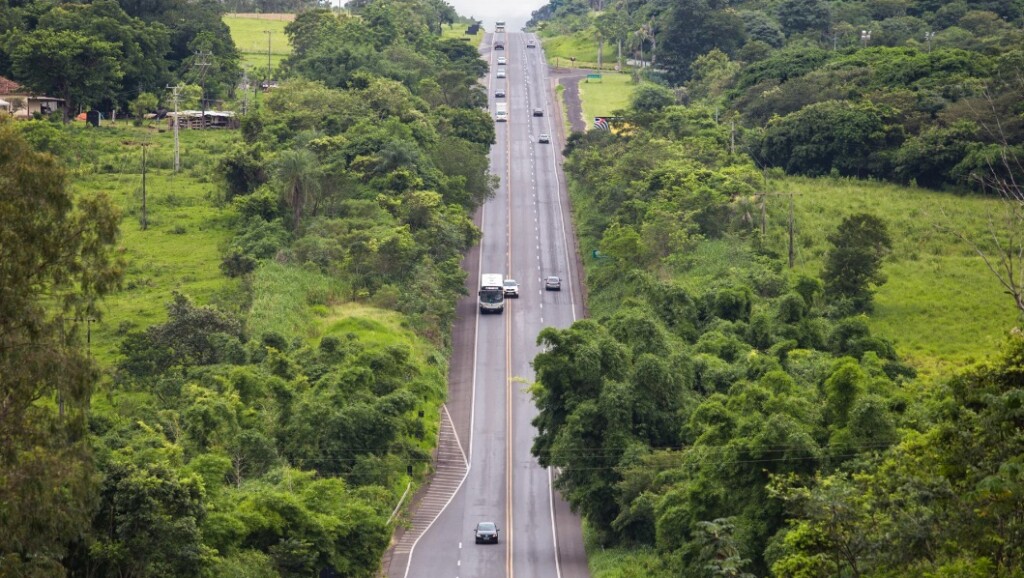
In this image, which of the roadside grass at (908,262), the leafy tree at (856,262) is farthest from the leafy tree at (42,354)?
the leafy tree at (856,262)

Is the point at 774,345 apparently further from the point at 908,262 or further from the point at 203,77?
the point at 203,77

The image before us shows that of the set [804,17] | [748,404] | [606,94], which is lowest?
[748,404]

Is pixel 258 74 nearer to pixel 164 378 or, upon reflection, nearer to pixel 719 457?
pixel 164 378

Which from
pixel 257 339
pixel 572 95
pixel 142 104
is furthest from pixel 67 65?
pixel 257 339

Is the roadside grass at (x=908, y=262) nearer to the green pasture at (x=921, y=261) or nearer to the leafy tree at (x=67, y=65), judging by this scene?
the green pasture at (x=921, y=261)

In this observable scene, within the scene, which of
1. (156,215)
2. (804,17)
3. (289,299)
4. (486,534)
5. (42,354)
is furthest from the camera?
(804,17)

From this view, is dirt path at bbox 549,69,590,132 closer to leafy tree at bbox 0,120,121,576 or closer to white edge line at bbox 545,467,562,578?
white edge line at bbox 545,467,562,578
